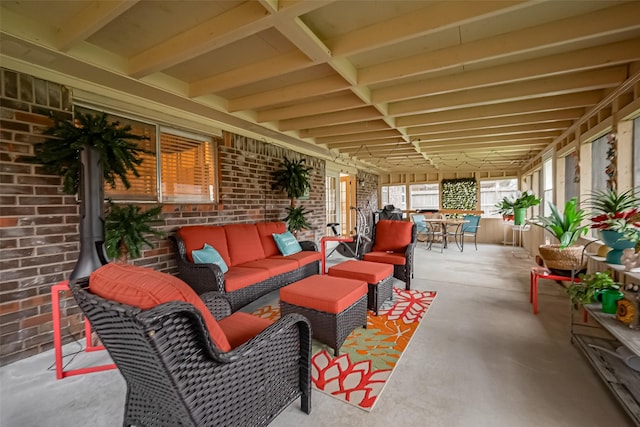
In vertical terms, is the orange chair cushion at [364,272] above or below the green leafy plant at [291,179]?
below

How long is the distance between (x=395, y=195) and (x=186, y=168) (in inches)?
310

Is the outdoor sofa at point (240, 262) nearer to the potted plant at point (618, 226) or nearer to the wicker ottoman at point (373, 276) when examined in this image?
the wicker ottoman at point (373, 276)

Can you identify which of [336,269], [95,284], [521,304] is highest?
[95,284]

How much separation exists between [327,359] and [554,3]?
9.51ft

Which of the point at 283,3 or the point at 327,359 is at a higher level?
the point at 283,3

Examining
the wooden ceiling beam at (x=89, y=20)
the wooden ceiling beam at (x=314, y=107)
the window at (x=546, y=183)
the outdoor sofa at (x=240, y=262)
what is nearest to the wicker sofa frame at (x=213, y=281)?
the outdoor sofa at (x=240, y=262)

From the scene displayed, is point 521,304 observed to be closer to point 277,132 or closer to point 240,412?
point 240,412

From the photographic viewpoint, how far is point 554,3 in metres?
1.78

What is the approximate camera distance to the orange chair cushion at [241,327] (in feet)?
4.77

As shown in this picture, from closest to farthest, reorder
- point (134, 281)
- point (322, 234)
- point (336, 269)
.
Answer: point (134, 281) < point (336, 269) < point (322, 234)

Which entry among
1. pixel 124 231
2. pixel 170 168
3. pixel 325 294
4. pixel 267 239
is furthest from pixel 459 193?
pixel 124 231

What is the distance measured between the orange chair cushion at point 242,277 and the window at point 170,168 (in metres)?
1.20

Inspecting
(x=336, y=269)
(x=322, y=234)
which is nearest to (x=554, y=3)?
(x=336, y=269)

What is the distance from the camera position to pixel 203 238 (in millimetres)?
3180
